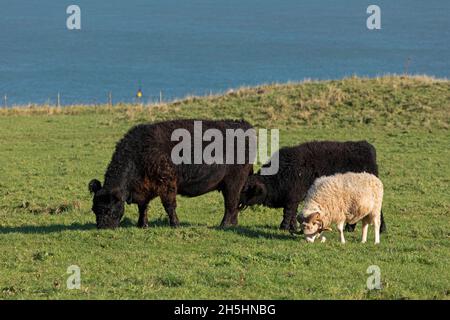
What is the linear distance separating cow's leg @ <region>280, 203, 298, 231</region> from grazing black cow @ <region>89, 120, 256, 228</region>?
1.58 meters

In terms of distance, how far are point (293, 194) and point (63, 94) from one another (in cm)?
8529

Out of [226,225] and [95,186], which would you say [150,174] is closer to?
[95,186]

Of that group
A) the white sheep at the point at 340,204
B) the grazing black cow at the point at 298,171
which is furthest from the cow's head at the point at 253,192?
the white sheep at the point at 340,204

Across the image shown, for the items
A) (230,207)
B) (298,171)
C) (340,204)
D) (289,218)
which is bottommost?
(289,218)

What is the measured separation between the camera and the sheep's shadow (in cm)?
1512

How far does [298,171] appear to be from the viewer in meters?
17.2

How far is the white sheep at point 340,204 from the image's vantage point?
14.6 meters

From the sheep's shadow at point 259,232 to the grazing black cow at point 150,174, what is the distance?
4.12ft

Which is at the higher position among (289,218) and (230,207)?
(230,207)

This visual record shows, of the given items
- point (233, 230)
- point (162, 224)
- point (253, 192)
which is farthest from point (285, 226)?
point (162, 224)

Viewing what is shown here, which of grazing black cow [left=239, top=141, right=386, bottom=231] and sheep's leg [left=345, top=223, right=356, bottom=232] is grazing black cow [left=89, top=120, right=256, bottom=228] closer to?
grazing black cow [left=239, top=141, right=386, bottom=231]

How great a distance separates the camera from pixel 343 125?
3678cm

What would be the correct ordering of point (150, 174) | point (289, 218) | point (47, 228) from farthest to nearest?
point (289, 218) < point (47, 228) < point (150, 174)

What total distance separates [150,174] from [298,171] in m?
3.33
